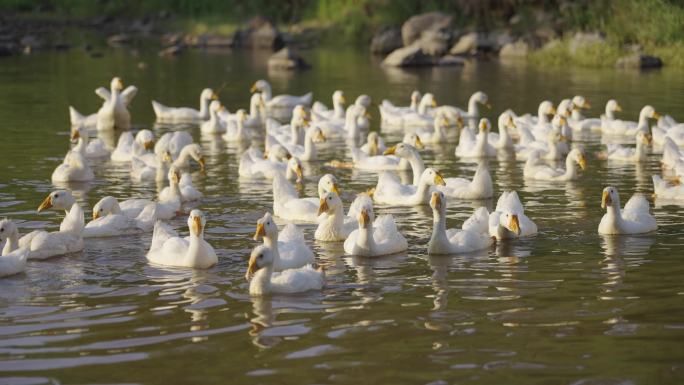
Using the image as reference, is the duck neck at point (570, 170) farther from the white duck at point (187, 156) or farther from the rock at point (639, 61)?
the rock at point (639, 61)

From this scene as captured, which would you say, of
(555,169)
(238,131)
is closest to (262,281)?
(555,169)

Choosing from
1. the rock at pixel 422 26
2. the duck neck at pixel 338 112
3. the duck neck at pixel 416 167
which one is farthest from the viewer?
the rock at pixel 422 26

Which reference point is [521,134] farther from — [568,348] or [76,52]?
[76,52]

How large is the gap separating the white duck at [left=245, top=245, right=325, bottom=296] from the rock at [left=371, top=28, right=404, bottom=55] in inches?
1565

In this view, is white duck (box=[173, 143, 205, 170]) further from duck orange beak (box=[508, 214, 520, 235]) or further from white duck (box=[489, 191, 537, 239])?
duck orange beak (box=[508, 214, 520, 235])

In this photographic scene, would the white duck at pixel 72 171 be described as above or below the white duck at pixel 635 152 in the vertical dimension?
above

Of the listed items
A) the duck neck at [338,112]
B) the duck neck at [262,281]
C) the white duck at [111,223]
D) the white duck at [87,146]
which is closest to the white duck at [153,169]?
the white duck at [87,146]

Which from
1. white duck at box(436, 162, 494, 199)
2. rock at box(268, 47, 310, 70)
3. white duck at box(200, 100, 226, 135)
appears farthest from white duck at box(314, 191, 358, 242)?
rock at box(268, 47, 310, 70)

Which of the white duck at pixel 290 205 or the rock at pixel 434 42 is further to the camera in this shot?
the rock at pixel 434 42

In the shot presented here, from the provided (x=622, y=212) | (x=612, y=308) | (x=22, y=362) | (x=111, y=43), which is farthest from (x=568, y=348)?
(x=111, y=43)

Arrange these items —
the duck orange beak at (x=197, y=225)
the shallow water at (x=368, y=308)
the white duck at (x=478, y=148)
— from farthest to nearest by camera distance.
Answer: the white duck at (x=478, y=148)
the duck orange beak at (x=197, y=225)
the shallow water at (x=368, y=308)

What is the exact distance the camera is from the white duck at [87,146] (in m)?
20.1

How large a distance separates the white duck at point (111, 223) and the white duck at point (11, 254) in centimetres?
131

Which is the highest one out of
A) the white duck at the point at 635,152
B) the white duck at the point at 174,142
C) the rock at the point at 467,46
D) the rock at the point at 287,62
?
the rock at the point at 467,46
